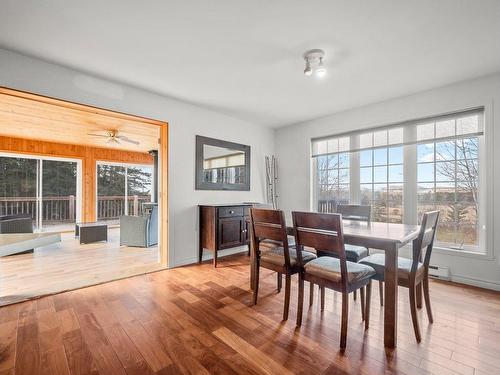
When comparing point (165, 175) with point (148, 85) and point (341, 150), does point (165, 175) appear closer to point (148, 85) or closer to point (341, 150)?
point (148, 85)

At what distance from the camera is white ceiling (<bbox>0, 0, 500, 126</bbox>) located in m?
1.74

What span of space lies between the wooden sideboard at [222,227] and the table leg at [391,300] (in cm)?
199

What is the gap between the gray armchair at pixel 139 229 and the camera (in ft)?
15.0

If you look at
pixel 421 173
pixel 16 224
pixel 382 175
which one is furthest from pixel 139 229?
pixel 421 173

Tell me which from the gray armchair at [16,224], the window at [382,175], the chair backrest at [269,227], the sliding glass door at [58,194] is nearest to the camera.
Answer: the chair backrest at [269,227]

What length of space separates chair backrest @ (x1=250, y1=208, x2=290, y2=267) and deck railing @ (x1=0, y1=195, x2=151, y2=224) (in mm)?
5895

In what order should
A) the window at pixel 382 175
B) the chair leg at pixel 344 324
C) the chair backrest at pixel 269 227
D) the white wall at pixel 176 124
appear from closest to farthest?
the chair leg at pixel 344 324 → the chair backrest at pixel 269 227 → the white wall at pixel 176 124 → the window at pixel 382 175

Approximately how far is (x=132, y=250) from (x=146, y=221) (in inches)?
22.1

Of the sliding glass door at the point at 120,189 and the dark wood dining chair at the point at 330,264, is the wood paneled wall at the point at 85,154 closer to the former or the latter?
the sliding glass door at the point at 120,189

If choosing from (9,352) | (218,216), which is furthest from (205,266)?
(9,352)

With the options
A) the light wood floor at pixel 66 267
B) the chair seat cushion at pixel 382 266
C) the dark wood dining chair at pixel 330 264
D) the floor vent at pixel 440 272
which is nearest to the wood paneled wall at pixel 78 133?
the light wood floor at pixel 66 267

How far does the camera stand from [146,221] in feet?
15.0

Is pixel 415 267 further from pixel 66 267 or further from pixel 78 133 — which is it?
pixel 78 133

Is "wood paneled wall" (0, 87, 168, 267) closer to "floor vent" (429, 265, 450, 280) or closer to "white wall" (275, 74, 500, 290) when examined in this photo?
"white wall" (275, 74, 500, 290)
